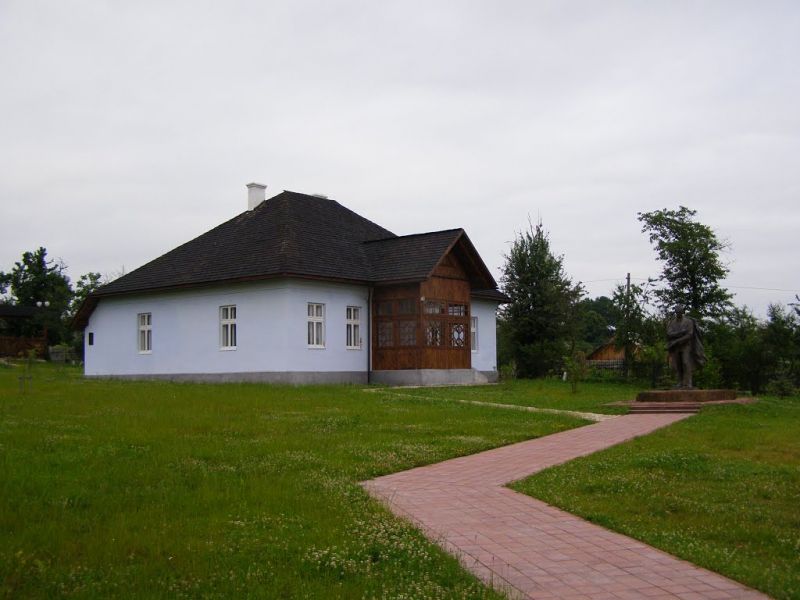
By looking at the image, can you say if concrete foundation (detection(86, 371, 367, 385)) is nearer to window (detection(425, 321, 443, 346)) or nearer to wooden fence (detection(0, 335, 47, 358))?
window (detection(425, 321, 443, 346))

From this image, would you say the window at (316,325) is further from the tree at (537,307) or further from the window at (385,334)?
the tree at (537,307)

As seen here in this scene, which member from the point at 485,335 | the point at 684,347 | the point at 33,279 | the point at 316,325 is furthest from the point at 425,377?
the point at 33,279

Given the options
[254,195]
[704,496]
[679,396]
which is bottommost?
[704,496]

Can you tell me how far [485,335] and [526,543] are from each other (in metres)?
28.9

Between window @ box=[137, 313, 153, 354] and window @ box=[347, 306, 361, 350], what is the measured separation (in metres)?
8.32

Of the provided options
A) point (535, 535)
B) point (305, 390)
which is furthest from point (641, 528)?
point (305, 390)

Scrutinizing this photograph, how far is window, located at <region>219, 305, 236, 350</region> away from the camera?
93.8 feet

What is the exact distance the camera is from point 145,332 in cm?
3225

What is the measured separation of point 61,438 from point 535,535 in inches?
291

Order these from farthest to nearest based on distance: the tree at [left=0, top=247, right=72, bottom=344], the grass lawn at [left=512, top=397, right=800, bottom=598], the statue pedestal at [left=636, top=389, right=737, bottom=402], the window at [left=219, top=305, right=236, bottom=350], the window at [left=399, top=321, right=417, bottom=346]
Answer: the tree at [left=0, top=247, right=72, bottom=344]
the window at [left=219, top=305, right=236, bottom=350]
the window at [left=399, top=321, right=417, bottom=346]
the statue pedestal at [left=636, top=389, right=737, bottom=402]
the grass lawn at [left=512, top=397, right=800, bottom=598]

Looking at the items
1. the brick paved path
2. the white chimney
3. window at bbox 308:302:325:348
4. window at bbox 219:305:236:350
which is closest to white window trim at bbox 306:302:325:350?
window at bbox 308:302:325:348

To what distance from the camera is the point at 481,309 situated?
35.6m

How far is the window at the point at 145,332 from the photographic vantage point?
32.0 m

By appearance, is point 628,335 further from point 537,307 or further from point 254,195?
point 254,195
